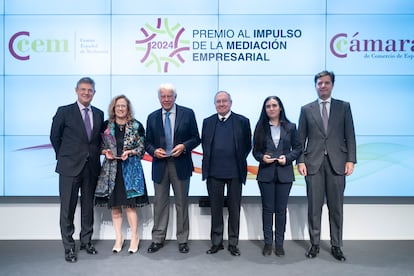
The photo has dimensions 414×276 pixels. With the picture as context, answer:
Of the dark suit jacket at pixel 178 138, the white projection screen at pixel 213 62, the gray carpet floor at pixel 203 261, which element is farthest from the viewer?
the white projection screen at pixel 213 62

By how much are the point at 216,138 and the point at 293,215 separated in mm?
1397

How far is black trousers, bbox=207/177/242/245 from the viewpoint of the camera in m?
3.53

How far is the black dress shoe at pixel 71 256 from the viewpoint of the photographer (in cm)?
336

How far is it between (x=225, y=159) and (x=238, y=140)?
0.74 ft

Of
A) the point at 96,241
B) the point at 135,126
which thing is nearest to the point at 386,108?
the point at 135,126

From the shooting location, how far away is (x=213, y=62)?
441 centimetres

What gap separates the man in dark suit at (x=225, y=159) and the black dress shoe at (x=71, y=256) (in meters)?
1.29

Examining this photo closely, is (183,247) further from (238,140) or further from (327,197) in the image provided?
(327,197)

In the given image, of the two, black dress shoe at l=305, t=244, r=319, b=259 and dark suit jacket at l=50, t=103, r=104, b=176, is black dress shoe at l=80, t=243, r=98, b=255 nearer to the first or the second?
dark suit jacket at l=50, t=103, r=104, b=176

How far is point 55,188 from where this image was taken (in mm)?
4426

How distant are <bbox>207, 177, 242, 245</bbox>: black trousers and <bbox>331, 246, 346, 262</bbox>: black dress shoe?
967mm

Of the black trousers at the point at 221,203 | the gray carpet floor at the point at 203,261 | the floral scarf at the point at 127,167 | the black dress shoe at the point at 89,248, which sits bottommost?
the gray carpet floor at the point at 203,261

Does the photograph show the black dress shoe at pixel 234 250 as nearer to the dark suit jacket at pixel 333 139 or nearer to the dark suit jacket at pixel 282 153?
the dark suit jacket at pixel 282 153

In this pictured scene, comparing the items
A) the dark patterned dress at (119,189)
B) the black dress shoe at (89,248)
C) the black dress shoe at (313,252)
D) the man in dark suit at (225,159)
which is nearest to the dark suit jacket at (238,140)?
the man in dark suit at (225,159)
